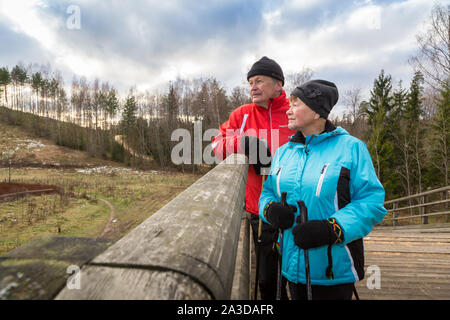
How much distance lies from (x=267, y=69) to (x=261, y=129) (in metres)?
0.58

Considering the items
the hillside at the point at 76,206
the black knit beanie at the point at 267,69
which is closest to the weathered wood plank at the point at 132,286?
Answer: the black knit beanie at the point at 267,69

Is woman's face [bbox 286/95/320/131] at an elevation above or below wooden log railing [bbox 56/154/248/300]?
above

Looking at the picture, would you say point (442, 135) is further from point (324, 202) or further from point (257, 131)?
point (324, 202)

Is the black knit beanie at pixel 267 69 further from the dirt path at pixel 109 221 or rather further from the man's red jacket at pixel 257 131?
the dirt path at pixel 109 221

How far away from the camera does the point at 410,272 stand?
3.21 meters

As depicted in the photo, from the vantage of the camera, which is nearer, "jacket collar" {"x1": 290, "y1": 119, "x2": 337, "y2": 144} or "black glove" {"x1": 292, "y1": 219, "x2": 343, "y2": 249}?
"black glove" {"x1": 292, "y1": 219, "x2": 343, "y2": 249}

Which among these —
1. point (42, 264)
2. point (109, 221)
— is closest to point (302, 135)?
point (42, 264)

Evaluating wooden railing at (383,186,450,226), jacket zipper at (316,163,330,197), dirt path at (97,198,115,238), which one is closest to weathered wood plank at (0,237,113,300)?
jacket zipper at (316,163,330,197)

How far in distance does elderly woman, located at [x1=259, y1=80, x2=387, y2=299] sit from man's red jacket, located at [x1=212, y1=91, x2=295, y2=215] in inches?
20.1

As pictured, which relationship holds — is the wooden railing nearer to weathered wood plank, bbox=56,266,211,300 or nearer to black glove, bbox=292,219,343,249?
black glove, bbox=292,219,343,249

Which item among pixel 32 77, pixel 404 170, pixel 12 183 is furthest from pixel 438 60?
pixel 32 77

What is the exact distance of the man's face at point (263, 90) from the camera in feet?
7.30

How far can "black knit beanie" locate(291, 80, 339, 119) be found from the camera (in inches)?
65.0
